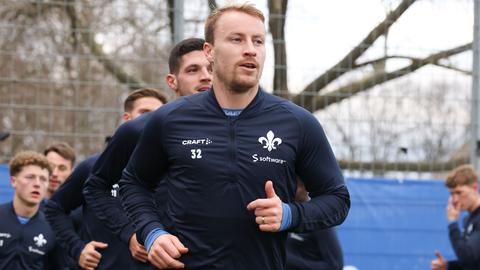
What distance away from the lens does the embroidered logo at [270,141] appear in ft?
12.8

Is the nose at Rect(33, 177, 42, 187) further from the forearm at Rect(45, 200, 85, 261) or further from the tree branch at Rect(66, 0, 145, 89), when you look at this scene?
the forearm at Rect(45, 200, 85, 261)

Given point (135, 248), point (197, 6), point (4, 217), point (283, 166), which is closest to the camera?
point (283, 166)

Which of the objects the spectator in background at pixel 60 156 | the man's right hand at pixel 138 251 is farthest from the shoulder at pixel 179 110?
the spectator in background at pixel 60 156

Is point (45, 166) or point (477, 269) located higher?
point (45, 166)

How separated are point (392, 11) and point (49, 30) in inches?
119

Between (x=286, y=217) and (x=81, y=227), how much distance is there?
2842mm

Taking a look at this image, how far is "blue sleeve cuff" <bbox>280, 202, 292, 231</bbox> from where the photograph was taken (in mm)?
3769

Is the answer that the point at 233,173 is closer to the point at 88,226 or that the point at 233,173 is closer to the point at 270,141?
the point at 270,141

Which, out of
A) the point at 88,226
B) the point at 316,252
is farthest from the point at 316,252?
the point at 88,226

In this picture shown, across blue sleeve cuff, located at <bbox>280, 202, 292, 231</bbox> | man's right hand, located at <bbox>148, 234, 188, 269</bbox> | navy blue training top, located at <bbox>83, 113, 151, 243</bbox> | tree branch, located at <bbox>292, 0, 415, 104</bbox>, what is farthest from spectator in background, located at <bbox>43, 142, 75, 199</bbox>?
blue sleeve cuff, located at <bbox>280, 202, 292, 231</bbox>

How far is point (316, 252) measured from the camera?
21.3ft

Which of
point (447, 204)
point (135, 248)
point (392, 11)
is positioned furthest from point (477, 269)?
point (135, 248)

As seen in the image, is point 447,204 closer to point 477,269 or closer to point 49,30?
point 477,269

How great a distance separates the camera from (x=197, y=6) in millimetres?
8383
